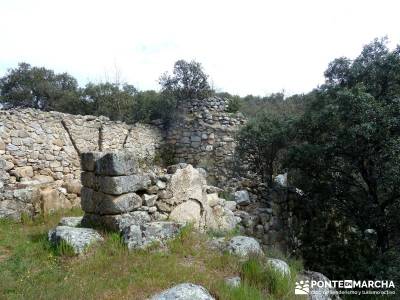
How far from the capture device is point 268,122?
10367mm

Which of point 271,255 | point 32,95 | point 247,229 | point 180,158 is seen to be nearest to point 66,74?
point 32,95

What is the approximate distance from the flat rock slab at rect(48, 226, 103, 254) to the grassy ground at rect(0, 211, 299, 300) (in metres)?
0.11

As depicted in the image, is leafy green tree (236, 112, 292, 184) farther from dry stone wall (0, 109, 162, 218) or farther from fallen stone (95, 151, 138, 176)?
fallen stone (95, 151, 138, 176)

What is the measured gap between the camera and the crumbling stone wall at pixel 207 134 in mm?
13656

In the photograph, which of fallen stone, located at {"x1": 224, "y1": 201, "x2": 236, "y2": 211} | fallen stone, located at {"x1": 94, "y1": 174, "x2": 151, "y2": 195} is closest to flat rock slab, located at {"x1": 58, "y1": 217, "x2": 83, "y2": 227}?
fallen stone, located at {"x1": 94, "y1": 174, "x2": 151, "y2": 195}

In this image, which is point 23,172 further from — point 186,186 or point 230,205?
point 230,205

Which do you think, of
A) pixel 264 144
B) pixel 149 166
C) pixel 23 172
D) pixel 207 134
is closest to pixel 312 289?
pixel 264 144

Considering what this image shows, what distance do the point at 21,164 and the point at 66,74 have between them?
13.6m

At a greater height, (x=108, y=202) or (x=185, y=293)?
(x=108, y=202)

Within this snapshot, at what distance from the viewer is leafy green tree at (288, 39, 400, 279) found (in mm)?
6770

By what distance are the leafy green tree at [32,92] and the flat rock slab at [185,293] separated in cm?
1544

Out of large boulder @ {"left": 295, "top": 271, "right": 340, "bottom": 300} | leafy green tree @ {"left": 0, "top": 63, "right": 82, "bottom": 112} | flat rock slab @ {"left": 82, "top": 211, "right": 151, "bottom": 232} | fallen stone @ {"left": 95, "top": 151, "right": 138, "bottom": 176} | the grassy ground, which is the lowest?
large boulder @ {"left": 295, "top": 271, "right": 340, "bottom": 300}

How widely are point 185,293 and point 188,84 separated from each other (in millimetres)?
12212

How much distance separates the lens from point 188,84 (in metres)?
15.0
